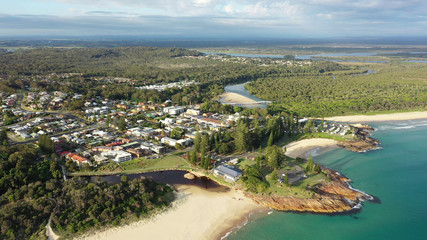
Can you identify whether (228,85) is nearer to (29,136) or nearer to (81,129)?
(81,129)

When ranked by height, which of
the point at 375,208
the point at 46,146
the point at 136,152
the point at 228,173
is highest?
the point at 46,146

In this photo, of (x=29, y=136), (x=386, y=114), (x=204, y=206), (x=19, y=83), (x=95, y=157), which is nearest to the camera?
(x=204, y=206)

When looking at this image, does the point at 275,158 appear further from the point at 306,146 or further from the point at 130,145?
the point at 130,145

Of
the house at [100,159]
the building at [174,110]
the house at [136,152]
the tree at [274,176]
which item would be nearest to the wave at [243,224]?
the tree at [274,176]

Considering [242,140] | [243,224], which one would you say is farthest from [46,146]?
[243,224]

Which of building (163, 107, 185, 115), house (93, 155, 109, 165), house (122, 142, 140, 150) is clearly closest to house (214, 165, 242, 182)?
house (122, 142, 140, 150)

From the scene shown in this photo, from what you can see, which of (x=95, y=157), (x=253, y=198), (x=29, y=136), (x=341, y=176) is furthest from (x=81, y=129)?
(x=341, y=176)
